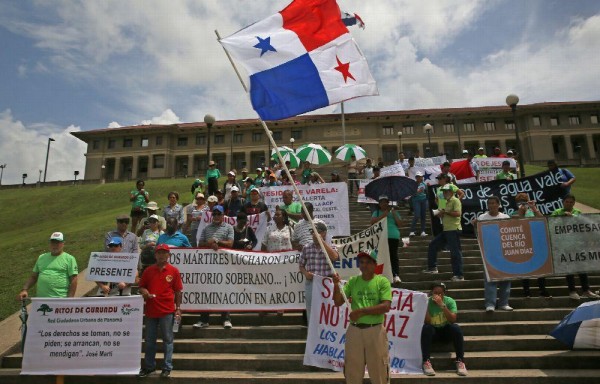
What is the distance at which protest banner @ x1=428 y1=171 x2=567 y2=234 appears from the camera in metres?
10.0

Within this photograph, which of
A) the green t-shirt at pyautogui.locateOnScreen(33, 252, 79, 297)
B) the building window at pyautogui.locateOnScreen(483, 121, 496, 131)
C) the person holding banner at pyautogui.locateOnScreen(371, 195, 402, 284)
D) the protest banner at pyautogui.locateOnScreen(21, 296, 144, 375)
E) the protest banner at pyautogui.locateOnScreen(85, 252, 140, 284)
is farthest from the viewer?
the building window at pyautogui.locateOnScreen(483, 121, 496, 131)

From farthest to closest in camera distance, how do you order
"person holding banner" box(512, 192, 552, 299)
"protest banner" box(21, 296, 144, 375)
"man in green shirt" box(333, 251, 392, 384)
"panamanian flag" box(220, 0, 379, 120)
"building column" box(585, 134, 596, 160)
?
"building column" box(585, 134, 596, 160), "person holding banner" box(512, 192, 552, 299), "protest banner" box(21, 296, 144, 375), "panamanian flag" box(220, 0, 379, 120), "man in green shirt" box(333, 251, 392, 384)

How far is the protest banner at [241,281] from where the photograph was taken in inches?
282

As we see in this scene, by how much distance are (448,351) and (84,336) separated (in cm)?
540

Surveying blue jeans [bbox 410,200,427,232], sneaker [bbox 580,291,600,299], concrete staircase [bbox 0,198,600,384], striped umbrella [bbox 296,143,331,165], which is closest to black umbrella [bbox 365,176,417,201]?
blue jeans [bbox 410,200,427,232]

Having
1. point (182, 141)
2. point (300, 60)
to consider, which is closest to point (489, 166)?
point (300, 60)

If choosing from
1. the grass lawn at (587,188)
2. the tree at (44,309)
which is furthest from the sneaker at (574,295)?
the grass lawn at (587,188)

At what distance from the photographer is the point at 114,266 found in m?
6.73

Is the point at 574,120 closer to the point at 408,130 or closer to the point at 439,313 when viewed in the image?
the point at 408,130

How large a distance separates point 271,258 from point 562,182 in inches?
303

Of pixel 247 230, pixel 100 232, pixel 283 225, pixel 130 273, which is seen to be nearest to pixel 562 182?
pixel 283 225

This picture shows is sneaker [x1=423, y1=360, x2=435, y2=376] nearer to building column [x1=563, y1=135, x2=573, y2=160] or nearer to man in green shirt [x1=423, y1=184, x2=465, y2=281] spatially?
man in green shirt [x1=423, y1=184, x2=465, y2=281]

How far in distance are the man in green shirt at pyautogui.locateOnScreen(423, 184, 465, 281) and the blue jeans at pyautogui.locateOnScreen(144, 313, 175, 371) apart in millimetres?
5454

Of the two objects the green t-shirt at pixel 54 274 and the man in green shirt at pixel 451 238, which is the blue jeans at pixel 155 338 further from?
the man in green shirt at pixel 451 238
